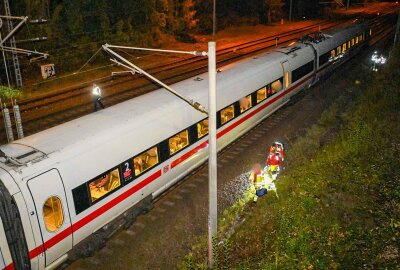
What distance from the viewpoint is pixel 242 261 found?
872cm

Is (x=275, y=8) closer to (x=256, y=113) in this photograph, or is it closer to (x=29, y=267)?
(x=256, y=113)

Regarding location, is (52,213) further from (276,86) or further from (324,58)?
(324,58)

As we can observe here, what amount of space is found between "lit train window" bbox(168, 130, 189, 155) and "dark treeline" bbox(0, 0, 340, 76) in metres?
22.5

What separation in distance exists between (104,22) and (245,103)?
24.8m

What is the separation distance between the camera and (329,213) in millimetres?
9562

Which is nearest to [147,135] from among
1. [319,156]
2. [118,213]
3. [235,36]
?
[118,213]

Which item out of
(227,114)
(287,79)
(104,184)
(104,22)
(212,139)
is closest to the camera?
(212,139)

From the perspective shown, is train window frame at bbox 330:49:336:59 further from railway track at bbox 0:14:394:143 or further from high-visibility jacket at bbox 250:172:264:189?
high-visibility jacket at bbox 250:172:264:189

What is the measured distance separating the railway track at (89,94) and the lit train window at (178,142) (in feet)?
28.8

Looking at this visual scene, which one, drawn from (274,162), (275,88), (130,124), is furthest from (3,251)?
(275,88)

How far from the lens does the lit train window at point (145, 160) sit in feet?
33.6

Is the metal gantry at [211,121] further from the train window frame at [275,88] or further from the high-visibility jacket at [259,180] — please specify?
the train window frame at [275,88]

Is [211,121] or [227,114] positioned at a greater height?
[211,121]

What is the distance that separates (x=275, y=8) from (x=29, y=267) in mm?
58777
